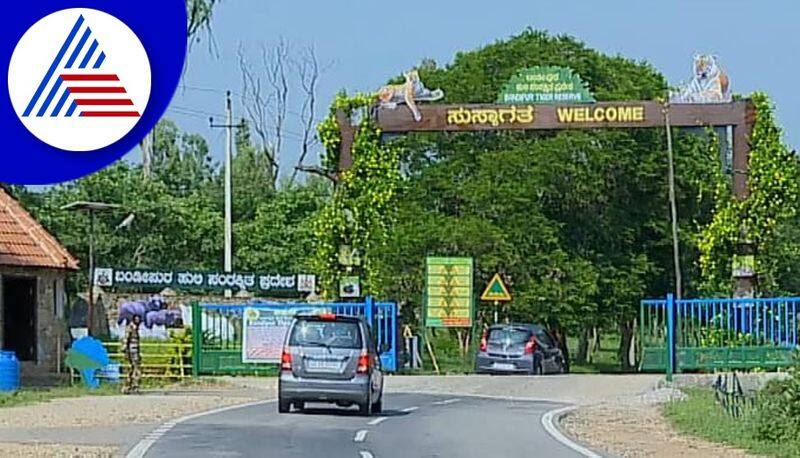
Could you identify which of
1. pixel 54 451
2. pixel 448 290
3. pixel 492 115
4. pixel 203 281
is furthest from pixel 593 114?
pixel 54 451

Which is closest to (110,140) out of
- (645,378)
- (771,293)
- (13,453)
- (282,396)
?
(13,453)

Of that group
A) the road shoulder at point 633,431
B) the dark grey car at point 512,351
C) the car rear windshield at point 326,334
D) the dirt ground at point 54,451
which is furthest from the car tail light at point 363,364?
the dark grey car at point 512,351

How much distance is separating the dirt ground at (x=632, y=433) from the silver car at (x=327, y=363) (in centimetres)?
332

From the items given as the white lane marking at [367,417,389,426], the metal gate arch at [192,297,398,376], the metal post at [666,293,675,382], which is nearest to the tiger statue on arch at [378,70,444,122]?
the metal gate arch at [192,297,398,376]

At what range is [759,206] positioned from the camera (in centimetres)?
3834

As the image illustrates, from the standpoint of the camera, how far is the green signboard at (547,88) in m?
38.8

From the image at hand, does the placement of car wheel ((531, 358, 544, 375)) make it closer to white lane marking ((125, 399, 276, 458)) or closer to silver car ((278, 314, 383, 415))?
white lane marking ((125, 399, 276, 458))

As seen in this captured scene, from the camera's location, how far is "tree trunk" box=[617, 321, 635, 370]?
49.7 m

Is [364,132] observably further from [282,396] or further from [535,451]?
[535,451]

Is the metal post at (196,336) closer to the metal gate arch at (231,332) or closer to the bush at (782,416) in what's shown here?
the metal gate arch at (231,332)

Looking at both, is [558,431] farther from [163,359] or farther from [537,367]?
[537,367]

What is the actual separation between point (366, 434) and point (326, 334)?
140 inches

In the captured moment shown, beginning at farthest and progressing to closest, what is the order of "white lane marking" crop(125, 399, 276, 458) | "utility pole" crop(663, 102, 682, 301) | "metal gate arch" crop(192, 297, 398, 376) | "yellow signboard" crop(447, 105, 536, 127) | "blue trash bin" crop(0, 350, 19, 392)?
"utility pole" crop(663, 102, 682, 301) < "yellow signboard" crop(447, 105, 536, 127) < "metal gate arch" crop(192, 297, 398, 376) < "blue trash bin" crop(0, 350, 19, 392) < "white lane marking" crop(125, 399, 276, 458)

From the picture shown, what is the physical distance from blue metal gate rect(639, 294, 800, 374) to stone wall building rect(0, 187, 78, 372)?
14.3 m
